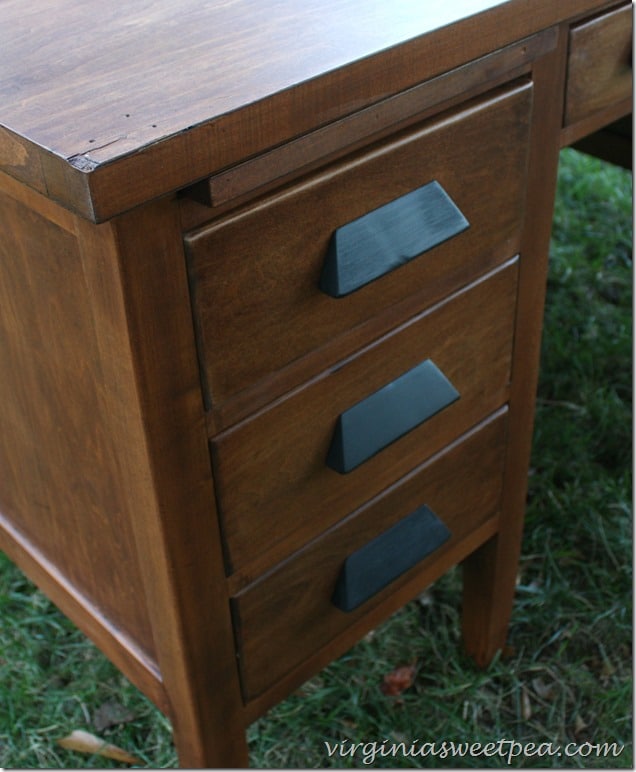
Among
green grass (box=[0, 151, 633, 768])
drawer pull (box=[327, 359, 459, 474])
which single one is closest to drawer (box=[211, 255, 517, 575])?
drawer pull (box=[327, 359, 459, 474])

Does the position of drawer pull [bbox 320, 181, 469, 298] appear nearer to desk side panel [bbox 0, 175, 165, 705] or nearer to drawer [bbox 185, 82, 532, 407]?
drawer [bbox 185, 82, 532, 407]

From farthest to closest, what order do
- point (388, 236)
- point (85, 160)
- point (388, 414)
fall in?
point (388, 414)
point (388, 236)
point (85, 160)

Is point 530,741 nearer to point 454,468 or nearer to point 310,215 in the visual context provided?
point 454,468

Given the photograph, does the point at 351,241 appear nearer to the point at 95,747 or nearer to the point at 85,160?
the point at 85,160

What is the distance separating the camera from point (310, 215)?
73 cm

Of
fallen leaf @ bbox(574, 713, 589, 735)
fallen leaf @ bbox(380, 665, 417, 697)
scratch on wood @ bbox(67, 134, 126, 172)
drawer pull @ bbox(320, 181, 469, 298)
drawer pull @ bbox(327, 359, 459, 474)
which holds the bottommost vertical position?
fallen leaf @ bbox(574, 713, 589, 735)

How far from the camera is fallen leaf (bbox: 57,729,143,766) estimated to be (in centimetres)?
124

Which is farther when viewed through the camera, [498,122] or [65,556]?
[65,556]

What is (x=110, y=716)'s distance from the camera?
1286mm

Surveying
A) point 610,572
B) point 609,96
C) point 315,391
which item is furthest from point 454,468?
point 610,572

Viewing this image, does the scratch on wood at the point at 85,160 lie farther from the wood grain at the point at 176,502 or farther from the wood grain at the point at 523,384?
the wood grain at the point at 523,384

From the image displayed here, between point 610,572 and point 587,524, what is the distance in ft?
0.28

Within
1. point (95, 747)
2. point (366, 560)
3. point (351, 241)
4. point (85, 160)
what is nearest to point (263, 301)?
point (351, 241)

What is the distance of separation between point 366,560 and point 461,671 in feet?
1.40
